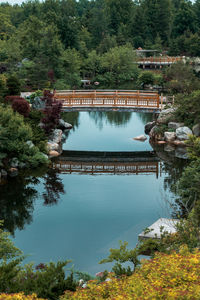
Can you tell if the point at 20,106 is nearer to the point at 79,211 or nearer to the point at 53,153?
the point at 53,153

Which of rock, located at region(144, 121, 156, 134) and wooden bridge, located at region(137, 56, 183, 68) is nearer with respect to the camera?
rock, located at region(144, 121, 156, 134)

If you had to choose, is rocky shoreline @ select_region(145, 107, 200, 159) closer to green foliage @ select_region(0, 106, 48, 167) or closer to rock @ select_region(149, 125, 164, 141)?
rock @ select_region(149, 125, 164, 141)

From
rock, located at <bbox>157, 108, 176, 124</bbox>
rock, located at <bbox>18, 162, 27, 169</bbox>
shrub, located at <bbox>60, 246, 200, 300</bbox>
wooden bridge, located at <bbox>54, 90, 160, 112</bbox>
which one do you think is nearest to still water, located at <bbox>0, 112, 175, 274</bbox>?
rock, located at <bbox>18, 162, 27, 169</bbox>

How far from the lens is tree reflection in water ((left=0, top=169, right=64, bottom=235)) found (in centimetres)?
1914

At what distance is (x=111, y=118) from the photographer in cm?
4256

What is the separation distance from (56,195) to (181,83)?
19644mm

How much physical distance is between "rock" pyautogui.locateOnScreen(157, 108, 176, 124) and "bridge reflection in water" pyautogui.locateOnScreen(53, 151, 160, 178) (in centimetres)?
365

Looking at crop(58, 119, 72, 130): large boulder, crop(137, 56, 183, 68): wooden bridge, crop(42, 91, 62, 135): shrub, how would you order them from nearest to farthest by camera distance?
crop(42, 91, 62, 135): shrub < crop(58, 119, 72, 130): large boulder < crop(137, 56, 183, 68): wooden bridge

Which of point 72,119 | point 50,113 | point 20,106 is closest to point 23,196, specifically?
point 20,106

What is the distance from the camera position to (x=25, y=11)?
308 ft

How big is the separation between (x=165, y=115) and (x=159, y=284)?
24.7 meters

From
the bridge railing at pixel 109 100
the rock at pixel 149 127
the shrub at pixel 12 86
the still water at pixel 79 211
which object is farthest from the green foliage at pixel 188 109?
the shrub at pixel 12 86

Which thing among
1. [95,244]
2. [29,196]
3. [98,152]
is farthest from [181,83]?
[95,244]

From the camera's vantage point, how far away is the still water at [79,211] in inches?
653
